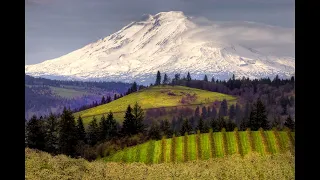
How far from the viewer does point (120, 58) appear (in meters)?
7.39

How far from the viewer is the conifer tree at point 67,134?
25.3ft

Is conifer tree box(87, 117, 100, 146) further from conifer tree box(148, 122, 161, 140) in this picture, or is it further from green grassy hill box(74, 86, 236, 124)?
conifer tree box(148, 122, 161, 140)

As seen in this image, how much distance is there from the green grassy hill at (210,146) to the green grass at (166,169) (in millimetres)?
131

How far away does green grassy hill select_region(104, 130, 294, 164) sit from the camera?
28.5 feet

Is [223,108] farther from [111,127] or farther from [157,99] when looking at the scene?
[111,127]

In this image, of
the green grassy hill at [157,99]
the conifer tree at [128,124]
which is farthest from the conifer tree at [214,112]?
the conifer tree at [128,124]

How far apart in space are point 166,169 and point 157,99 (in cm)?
159

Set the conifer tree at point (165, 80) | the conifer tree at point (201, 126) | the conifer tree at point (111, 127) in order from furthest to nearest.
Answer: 1. the conifer tree at point (201, 126)
2. the conifer tree at point (111, 127)
3. the conifer tree at point (165, 80)

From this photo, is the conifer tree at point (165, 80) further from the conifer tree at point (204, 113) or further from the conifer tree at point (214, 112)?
the conifer tree at point (214, 112)

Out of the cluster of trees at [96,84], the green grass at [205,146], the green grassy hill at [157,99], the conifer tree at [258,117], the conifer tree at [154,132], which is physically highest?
the cluster of trees at [96,84]

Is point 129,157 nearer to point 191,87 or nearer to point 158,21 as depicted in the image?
point 191,87

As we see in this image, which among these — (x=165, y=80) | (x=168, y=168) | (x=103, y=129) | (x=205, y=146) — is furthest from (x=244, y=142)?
(x=103, y=129)

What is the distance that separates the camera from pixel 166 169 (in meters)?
8.85

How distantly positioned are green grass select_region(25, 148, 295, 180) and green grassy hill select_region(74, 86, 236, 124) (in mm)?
1063
